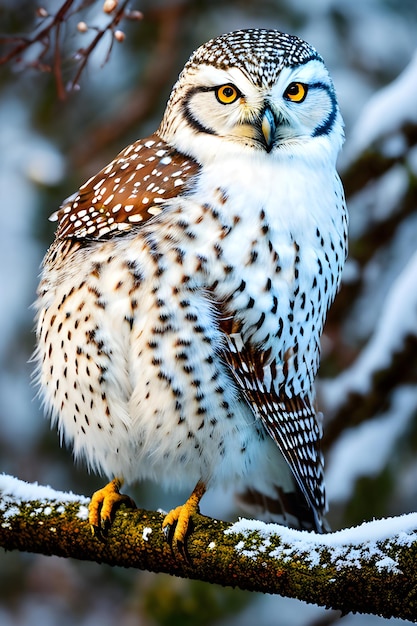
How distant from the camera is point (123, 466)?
3.16 m

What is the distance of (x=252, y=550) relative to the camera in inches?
92.7

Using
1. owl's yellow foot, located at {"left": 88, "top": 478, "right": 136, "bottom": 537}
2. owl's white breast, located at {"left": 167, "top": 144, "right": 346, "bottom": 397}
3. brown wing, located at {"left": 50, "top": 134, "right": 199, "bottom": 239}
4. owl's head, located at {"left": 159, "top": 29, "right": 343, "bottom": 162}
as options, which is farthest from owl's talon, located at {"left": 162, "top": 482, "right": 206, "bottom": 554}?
owl's head, located at {"left": 159, "top": 29, "right": 343, "bottom": 162}

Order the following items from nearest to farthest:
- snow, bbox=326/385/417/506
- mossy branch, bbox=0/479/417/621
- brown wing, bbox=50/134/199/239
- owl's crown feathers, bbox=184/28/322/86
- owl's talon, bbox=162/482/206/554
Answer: mossy branch, bbox=0/479/417/621 < owl's talon, bbox=162/482/206/554 < owl's crown feathers, bbox=184/28/322/86 < brown wing, bbox=50/134/199/239 < snow, bbox=326/385/417/506

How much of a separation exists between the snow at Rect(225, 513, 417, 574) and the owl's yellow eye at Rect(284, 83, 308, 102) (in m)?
1.17

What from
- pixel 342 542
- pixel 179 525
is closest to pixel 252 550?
pixel 342 542

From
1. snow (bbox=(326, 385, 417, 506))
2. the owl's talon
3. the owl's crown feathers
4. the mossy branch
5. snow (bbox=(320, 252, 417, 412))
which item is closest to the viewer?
the mossy branch

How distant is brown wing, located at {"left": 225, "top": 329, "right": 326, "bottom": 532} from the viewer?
2.82 m

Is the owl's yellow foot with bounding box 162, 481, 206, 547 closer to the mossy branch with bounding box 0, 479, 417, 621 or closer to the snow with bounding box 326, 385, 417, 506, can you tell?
the mossy branch with bounding box 0, 479, 417, 621

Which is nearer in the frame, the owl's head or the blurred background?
the owl's head

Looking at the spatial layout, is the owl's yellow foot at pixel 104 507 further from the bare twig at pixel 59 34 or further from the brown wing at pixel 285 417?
the bare twig at pixel 59 34

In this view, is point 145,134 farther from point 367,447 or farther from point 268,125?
point 268,125

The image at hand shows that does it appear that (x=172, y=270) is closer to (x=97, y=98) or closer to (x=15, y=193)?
(x=15, y=193)

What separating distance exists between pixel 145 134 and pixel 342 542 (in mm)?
3379

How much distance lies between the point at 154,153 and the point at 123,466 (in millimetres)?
993
